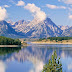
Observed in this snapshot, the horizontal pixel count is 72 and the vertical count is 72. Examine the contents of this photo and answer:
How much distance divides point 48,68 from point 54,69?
1.08 metres

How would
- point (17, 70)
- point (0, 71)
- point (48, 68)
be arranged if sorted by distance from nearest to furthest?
point (48, 68)
point (0, 71)
point (17, 70)

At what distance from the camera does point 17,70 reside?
62781 millimetres

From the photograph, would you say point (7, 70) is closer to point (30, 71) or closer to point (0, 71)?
point (0, 71)

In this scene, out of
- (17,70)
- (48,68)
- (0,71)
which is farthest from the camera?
(17,70)

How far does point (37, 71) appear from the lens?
197 feet

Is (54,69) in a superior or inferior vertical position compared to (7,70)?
superior

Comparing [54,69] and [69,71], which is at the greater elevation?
[54,69]

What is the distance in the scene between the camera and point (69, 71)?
6106 cm

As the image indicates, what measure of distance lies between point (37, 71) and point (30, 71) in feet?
8.87

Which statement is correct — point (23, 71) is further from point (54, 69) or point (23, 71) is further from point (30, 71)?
point (54, 69)

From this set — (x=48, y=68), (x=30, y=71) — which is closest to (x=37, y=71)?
(x=30, y=71)

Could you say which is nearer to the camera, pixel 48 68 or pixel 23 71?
pixel 48 68

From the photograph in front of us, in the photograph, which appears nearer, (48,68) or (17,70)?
(48,68)

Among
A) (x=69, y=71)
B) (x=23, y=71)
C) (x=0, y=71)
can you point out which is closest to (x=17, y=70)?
(x=23, y=71)
